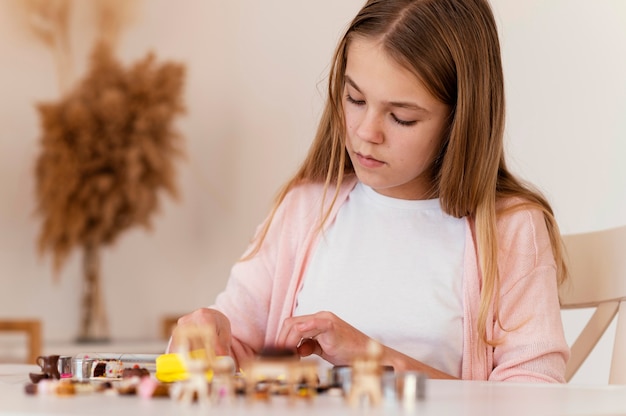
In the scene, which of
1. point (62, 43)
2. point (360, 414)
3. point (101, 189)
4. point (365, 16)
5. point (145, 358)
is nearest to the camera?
point (360, 414)

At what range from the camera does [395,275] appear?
1.31 meters

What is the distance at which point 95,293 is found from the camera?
9.64ft

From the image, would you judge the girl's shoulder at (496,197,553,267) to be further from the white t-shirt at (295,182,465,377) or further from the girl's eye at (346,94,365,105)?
the girl's eye at (346,94,365,105)

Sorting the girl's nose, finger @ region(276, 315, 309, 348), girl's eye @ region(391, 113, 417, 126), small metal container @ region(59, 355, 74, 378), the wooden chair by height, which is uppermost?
girl's eye @ region(391, 113, 417, 126)

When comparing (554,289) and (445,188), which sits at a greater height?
(445,188)

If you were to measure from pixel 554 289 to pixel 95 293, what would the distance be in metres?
1.97

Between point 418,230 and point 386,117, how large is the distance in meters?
0.23

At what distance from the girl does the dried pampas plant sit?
1.46 meters

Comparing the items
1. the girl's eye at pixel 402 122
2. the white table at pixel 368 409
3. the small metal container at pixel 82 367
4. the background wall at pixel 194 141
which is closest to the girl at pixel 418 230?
the girl's eye at pixel 402 122

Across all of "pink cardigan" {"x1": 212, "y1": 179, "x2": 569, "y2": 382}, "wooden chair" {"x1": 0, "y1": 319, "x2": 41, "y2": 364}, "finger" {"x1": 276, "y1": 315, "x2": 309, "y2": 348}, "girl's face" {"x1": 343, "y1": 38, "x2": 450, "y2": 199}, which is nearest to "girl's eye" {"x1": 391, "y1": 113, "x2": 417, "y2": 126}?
"girl's face" {"x1": 343, "y1": 38, "x2": 450, "y2": 199}

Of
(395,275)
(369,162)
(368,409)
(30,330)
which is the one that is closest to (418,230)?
(395,275)

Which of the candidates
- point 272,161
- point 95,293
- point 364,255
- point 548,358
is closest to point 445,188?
point 364,255

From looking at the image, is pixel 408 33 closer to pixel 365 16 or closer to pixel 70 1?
pixel 365 16

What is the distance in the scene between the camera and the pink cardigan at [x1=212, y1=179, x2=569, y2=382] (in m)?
1.18
